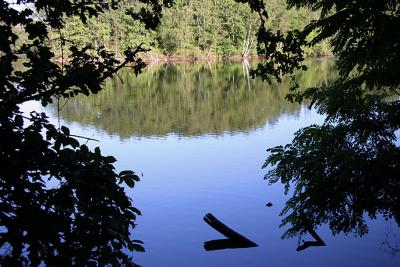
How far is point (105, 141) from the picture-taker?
2464cm

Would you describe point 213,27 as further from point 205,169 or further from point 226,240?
point 226,240

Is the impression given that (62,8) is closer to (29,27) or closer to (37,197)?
(29,27)

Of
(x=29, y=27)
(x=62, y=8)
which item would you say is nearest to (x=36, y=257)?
(x=29, y=27)

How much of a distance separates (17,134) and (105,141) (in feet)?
74.3

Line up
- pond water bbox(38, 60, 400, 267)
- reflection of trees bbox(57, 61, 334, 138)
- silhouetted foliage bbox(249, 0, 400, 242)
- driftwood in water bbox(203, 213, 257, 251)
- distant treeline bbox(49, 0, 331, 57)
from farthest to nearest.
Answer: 1. distant treeline bbox(49, 0, 331, 57)
2. reflection of trees bbox(57, 61, 334, 138)
3. driftwood in water bbox(203, 213, 257, 251)
4. pond water bbox(38, 60, 400, 267)
5. silhouetted foliage bbox(249, 0, 400, 242)

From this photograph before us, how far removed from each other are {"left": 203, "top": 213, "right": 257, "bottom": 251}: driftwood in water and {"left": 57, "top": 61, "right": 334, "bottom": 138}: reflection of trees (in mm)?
15051

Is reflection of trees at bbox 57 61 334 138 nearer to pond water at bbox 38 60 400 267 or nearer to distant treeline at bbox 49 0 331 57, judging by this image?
pond water at bbox 38 60 400 267

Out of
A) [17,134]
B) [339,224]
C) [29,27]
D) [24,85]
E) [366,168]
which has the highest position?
[29,27]

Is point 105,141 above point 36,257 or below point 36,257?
below

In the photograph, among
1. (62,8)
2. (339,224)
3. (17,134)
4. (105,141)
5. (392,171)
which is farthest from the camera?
(105,141)

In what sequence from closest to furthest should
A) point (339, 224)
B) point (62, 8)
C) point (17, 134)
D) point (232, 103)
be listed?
point (17, 134), point (62, 8), point (339, 224), point (232, 103)

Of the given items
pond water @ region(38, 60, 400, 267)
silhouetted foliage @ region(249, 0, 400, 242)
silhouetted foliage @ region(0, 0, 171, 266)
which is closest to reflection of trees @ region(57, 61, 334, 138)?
pond water @ region(38, 60, 400, 267)

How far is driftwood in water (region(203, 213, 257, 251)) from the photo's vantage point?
1110 centimetres

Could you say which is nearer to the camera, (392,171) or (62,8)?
(62,8)
